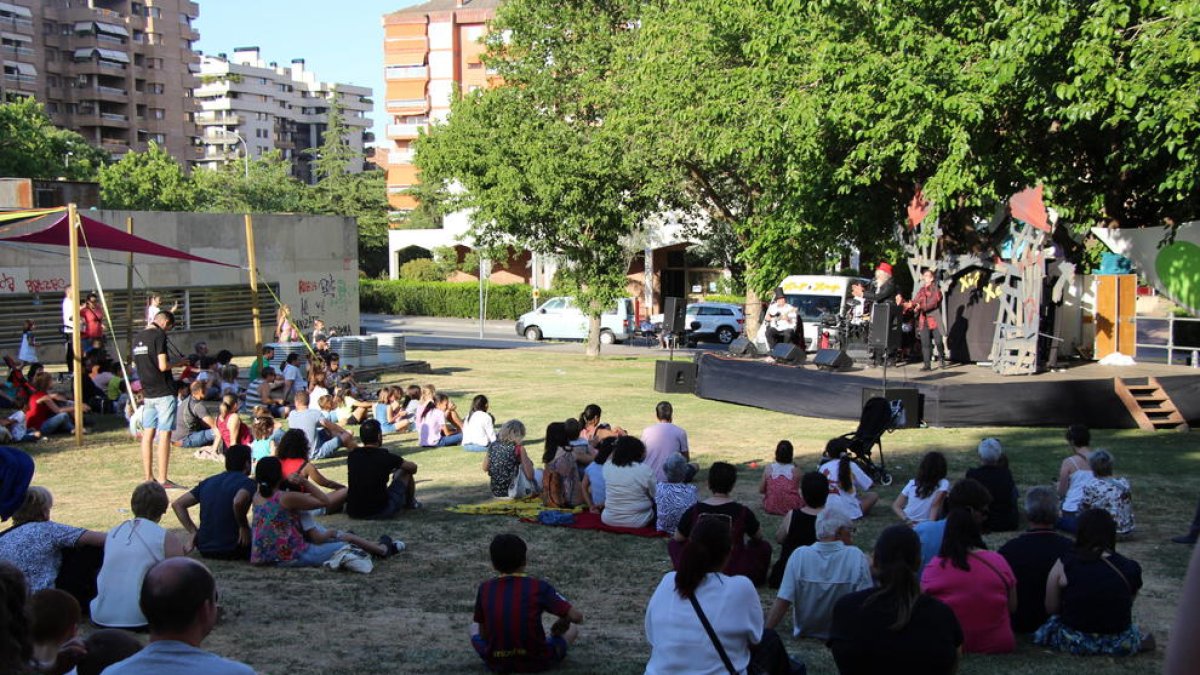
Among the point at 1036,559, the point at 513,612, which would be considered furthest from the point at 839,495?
the point at 513,612

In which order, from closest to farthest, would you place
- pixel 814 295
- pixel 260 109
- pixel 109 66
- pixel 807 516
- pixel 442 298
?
pixel 807 516
pixel 814 295
pixel 442 298
pixel 109 66
pixel 260 109

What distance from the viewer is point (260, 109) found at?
Result: 450 feet

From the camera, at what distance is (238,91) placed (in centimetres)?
13488

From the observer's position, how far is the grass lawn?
719 centimetres

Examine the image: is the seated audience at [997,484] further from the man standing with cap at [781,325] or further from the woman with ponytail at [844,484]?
the man standing with cap at [781,325]

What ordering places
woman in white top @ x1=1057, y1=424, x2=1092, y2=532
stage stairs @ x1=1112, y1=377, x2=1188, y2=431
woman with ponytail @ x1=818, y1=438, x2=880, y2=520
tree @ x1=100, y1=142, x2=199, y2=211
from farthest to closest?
tree @ x1=100, y1=142, x2=199, y2=211
stage stairs @ x1=1112, y1=377, x2=1188, y2=431
woman with ponytail @ x1=818, y1=438, x2=880, y2=520
woman in white top @ x1=1057, y1=424, x2=1092, y2=532

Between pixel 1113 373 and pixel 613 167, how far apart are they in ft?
47.7

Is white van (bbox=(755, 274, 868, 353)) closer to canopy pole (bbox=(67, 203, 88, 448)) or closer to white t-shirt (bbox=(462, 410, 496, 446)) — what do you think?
white t-shirt (bbox=(462, 410, 496, 446))

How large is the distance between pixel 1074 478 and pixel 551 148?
21.5m

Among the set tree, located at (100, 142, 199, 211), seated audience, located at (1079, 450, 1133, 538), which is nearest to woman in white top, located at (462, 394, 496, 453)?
seated audience, located at (1079, 450, 1133, 538)

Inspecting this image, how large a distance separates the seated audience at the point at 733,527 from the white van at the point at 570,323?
3170cm

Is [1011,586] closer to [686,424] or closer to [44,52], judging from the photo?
[686,424]

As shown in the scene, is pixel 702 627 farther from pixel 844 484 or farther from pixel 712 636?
pixel 844 484

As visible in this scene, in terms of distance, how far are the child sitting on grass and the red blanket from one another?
373cm
